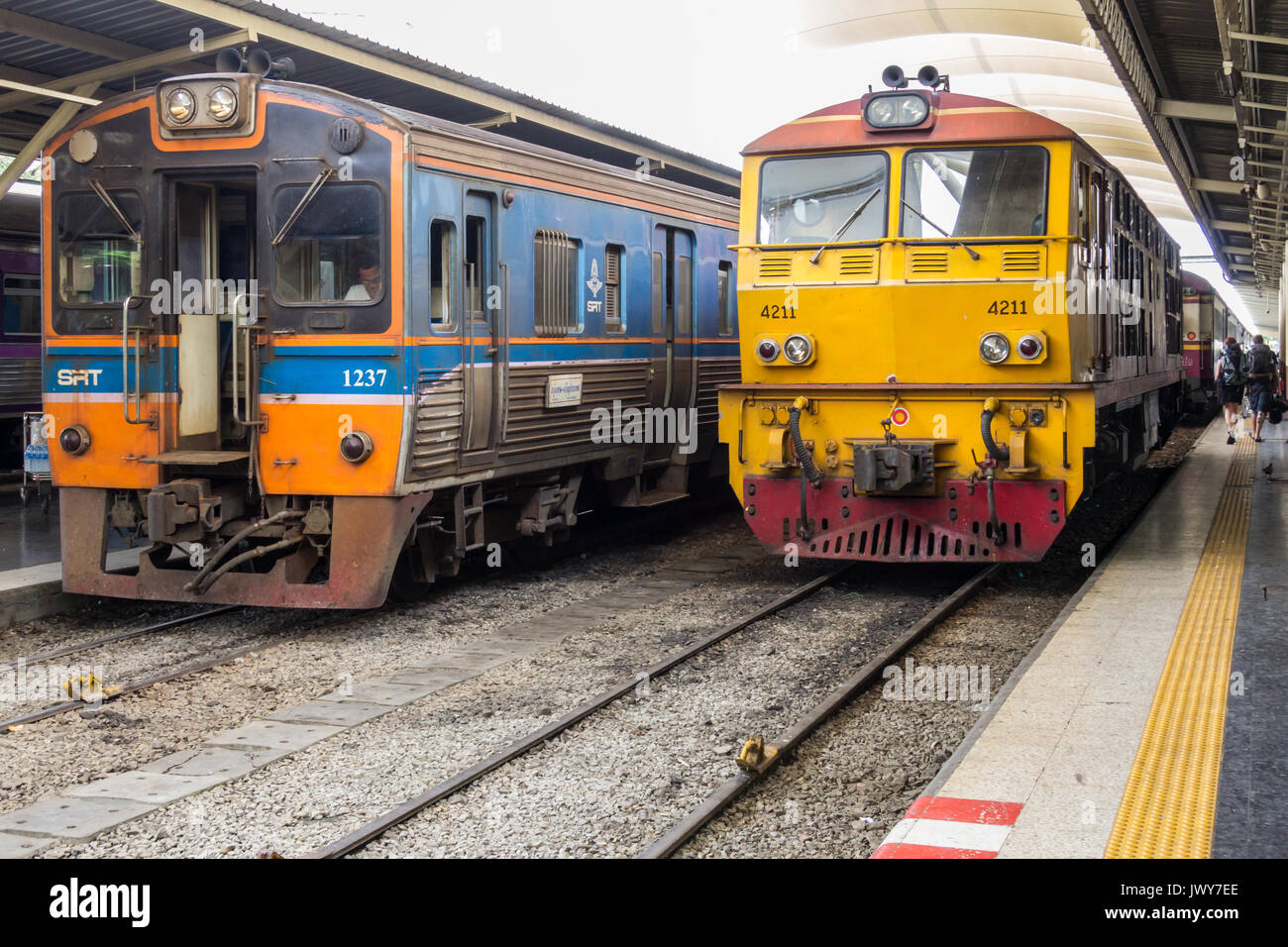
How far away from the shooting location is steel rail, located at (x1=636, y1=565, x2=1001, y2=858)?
517 centimetres

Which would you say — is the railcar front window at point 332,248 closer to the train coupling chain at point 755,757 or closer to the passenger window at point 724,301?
the train coupling chain at point 755,757

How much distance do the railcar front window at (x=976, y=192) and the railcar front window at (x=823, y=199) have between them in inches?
9.5

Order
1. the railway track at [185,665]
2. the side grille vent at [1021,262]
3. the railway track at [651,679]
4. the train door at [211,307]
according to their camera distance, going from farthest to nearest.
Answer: the side grille vent at [1021,262], the train door at [211,307], the railway track at [185,665], the railway track at [651,679]

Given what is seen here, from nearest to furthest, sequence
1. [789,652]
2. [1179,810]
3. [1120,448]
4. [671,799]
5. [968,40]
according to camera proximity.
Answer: [1179,810] < [671,799] < [789,652] < [1120,448] < [968,40]

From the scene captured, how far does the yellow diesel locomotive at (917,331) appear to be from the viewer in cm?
964

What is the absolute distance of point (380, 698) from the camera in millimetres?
7414

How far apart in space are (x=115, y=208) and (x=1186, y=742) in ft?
24.1

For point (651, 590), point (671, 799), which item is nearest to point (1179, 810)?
point (671, 799)

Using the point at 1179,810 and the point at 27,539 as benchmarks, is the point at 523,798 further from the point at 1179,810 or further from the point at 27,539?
the point at 27,539

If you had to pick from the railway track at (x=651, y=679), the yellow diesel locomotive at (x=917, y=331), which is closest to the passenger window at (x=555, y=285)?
the yellow diesel locomotive at (x=917, y=331)

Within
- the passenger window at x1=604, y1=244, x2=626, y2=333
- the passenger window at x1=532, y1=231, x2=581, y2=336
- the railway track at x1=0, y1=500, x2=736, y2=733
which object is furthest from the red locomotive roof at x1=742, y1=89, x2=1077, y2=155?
the railway track at x1=0, y1=500, x2=736, y2=733

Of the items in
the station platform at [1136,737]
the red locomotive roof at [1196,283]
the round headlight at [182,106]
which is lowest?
the station platform at [1136,737]

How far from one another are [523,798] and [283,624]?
14.0 feet

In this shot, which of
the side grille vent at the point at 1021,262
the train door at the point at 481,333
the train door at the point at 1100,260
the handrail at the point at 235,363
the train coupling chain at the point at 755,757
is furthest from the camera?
the train door at the point at 1100,260
